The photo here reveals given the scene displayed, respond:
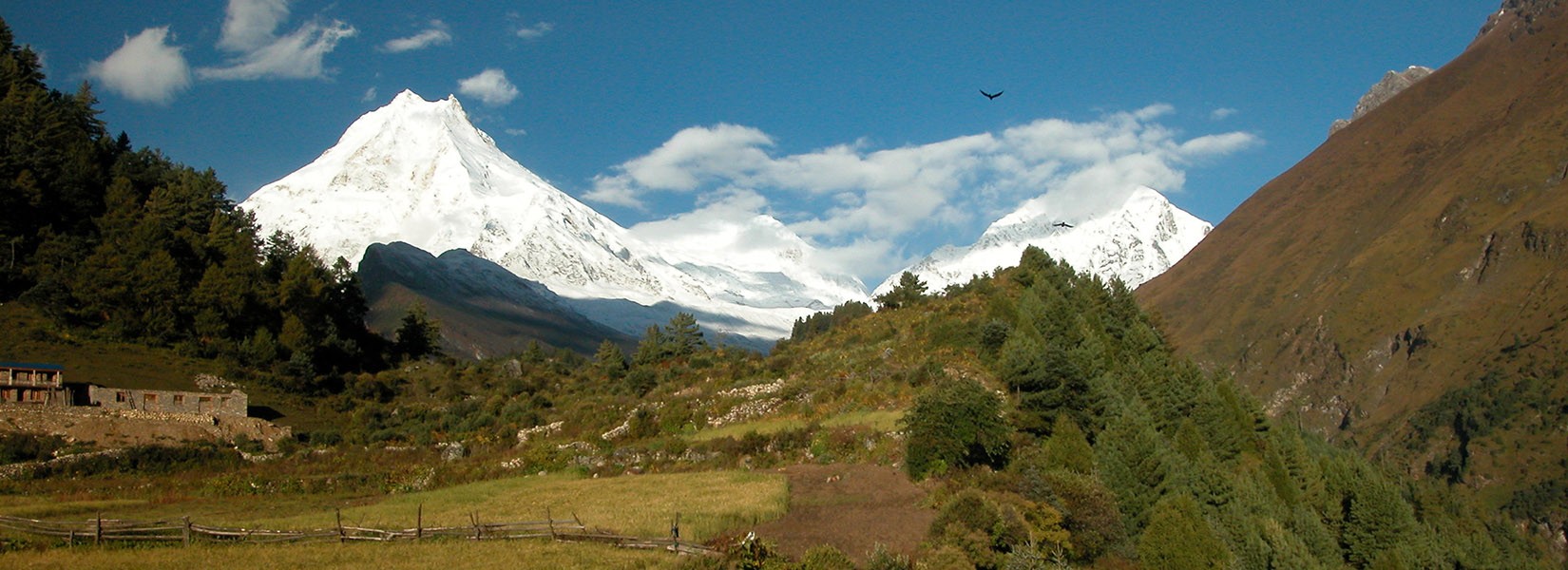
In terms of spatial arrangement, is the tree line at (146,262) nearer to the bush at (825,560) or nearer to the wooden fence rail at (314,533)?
the wooden fence rail at (314,533)

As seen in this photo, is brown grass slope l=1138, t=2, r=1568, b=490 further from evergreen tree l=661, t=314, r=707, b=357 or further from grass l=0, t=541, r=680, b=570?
grass l=0, t=541, r=680, b=570

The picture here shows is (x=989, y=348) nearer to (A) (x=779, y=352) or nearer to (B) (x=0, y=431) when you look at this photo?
(A) (x=779, y=352)

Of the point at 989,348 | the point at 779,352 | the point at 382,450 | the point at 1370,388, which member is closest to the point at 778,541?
the point at 989,348

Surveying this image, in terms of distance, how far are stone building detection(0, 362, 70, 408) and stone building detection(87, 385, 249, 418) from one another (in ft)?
4.61

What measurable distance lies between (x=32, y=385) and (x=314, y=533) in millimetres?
31226

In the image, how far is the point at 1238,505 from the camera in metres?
38.6

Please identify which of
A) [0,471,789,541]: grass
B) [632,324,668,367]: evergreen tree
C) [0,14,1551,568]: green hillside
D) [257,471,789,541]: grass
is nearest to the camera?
[257,471,789,541]: grass

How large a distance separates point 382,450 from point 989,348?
2864 cm

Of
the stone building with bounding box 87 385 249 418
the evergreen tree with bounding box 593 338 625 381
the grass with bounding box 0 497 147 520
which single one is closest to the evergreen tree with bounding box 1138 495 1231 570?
the grass with bounding box 0 497 147 520

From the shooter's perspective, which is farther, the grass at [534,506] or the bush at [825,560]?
the grass at [534,506]

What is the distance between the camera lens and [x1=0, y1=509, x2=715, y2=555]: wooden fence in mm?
20266

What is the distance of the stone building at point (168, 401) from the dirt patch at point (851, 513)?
107 ft

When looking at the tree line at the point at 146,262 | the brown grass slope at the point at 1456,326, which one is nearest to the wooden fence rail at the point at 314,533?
the tree line at the point at 146,262

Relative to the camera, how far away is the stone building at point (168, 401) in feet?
148
